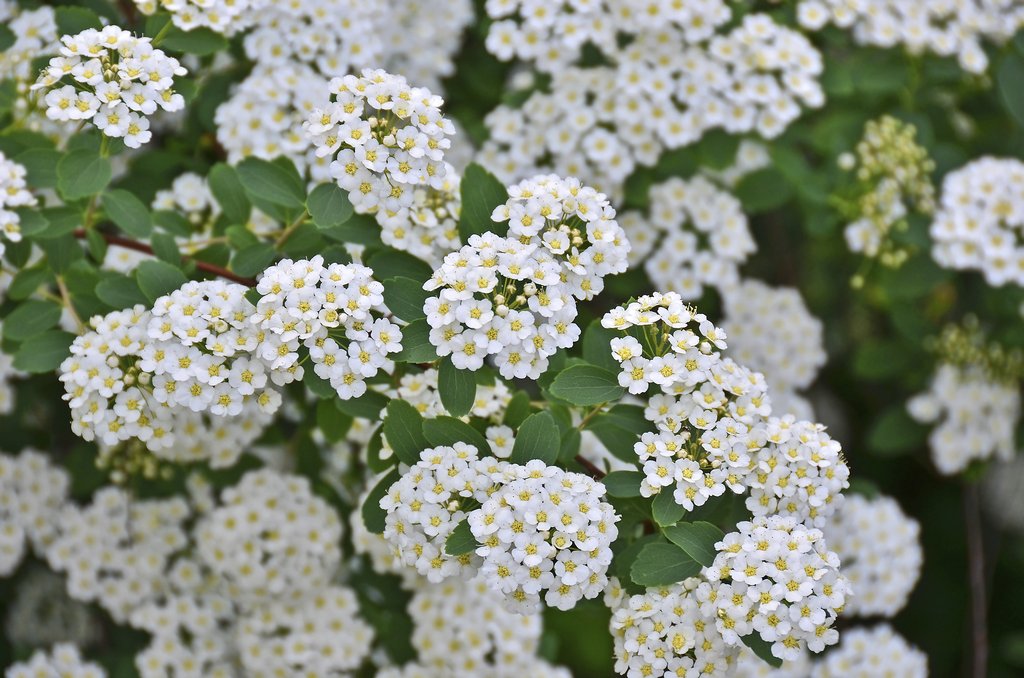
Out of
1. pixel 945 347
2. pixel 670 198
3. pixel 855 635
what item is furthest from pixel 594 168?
pixel 855 635

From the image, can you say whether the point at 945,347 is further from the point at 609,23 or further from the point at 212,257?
the point at 212,257

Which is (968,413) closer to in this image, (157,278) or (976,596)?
(976,596)

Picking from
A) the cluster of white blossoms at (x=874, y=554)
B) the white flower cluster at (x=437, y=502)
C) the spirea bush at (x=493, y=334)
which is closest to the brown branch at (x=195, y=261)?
the spirea bush at (x=493, y=334)

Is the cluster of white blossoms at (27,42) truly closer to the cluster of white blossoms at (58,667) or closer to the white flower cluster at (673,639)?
the cluster of white blossoms at (58,667)

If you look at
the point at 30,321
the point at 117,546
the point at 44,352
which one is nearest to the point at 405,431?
the point at 44,352

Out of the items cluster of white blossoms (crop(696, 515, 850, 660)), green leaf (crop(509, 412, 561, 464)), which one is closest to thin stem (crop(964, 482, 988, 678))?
cluster of white blossoms (crop(696, 515, 850, 660))

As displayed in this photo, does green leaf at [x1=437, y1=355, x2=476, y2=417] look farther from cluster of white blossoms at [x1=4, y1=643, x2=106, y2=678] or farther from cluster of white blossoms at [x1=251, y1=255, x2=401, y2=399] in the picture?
cluster of white blossoms at [x1=4, y1=643, x2=106, y2=678]
